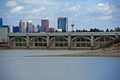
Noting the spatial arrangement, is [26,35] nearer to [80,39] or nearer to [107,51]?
[80,39]

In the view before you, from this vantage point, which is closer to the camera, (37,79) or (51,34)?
(37,79)

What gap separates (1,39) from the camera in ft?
539

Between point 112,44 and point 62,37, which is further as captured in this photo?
point 62,37

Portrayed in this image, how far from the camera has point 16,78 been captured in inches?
1511

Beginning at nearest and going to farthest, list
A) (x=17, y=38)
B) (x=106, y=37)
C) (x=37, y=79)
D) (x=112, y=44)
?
(x=37, y=79), (x=112, y=44), (x=106, y=37), (x=17, y=38)

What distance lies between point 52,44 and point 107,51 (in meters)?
70.1

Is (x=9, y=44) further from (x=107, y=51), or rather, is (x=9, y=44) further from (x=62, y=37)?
(x=107, y=51)

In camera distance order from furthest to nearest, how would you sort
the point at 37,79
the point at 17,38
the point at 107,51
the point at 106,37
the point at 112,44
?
the point at 17,38 → the point at 106,37 → the point at 112,44 → the point at 107,51 → the point at 37,79

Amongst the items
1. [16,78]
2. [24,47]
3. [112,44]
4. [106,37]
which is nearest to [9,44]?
[24,47]

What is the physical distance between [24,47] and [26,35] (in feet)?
17.1

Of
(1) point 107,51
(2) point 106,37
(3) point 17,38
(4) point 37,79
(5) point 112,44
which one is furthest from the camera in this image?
(3) point 17,38

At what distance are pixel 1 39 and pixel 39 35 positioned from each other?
18.7 metres

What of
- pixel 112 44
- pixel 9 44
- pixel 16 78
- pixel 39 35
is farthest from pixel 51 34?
pixel 16 78

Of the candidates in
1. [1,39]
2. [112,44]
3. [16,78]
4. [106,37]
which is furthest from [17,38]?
[16,78]
